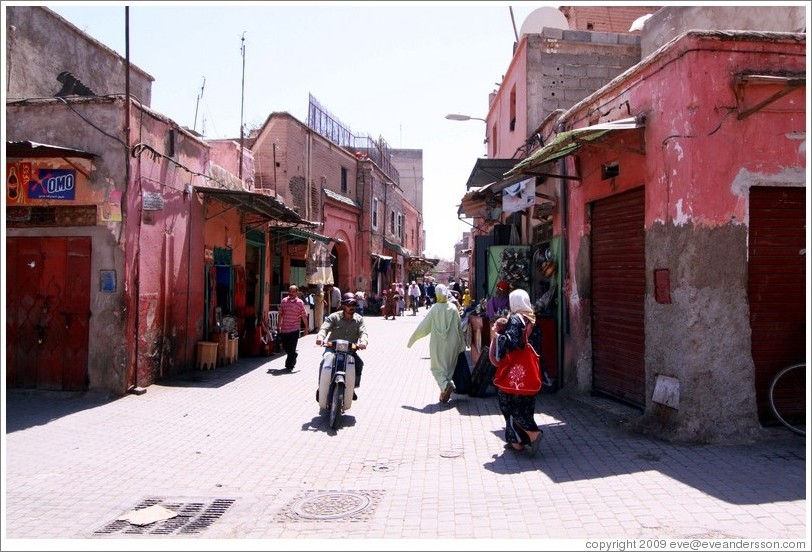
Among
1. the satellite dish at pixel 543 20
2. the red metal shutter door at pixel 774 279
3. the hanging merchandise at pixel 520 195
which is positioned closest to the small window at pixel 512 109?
the satellite dish at pixel 543 20

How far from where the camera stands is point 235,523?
14.6ft

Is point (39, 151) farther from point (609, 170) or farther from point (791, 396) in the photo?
point (791, 396)

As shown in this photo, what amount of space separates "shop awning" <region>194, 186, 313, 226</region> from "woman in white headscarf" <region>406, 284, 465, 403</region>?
13.7 ft

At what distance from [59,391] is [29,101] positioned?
437cm

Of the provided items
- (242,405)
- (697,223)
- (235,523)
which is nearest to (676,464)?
(697,223)

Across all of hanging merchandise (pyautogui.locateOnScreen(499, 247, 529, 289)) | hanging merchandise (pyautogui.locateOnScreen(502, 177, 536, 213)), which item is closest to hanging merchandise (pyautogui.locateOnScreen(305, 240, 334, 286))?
hanging merchandise (pyautogui.locateOnScreen(502, 177, 536, 213))

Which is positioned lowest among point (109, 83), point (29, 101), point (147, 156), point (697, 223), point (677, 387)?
point (677, 387)

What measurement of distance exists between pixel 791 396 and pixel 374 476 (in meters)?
4.47

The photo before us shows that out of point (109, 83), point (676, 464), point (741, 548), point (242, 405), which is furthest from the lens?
point (109, 83)

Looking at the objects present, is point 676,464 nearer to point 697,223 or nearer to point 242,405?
point 697,223

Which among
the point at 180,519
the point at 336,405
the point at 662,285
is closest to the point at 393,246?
the point at 336,405

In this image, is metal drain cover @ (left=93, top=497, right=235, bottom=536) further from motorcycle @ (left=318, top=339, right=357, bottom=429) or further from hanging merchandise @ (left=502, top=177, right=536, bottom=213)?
hanging merchandise @ (left=502, top=177, right=536, bottom=213)

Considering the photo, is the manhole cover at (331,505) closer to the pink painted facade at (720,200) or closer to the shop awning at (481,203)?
the pink painted facade at (720,200)

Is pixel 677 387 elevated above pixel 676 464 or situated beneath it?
elevated above
